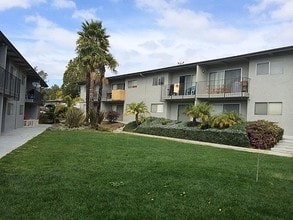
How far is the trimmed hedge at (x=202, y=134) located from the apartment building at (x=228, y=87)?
163 inches

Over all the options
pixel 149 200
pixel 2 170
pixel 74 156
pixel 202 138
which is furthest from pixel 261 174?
pixel 202 138

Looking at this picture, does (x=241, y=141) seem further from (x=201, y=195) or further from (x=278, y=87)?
(x=201, y=195)

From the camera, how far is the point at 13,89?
81.6ft

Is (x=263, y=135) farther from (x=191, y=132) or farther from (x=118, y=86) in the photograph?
(x=118, y=86)

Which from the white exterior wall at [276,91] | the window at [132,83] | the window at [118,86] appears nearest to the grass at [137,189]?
the white exterior wall at [276,91]

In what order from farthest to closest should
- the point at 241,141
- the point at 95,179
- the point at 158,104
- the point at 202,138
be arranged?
the point at 158,104
the point at 202,138
the point at 241,141
the point at 95,179

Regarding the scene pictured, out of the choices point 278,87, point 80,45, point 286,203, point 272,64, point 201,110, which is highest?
point 80,45

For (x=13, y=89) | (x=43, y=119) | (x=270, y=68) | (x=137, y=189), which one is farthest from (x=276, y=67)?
(x=43, y=119)

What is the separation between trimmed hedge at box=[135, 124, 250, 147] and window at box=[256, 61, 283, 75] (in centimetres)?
598

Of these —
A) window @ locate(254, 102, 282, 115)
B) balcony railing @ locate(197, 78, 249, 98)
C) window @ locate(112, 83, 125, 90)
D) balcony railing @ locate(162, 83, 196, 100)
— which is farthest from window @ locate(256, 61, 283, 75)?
window @ locate(112, 83, 125, 90)

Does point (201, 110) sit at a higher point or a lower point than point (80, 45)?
lower

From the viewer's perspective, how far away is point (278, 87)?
25.0 meters

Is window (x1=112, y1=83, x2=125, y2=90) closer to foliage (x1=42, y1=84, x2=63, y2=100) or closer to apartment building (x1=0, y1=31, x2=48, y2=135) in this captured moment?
apartment building (x1=0, y1=31, x2=48, y2=135)

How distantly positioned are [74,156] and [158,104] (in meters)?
24.2
